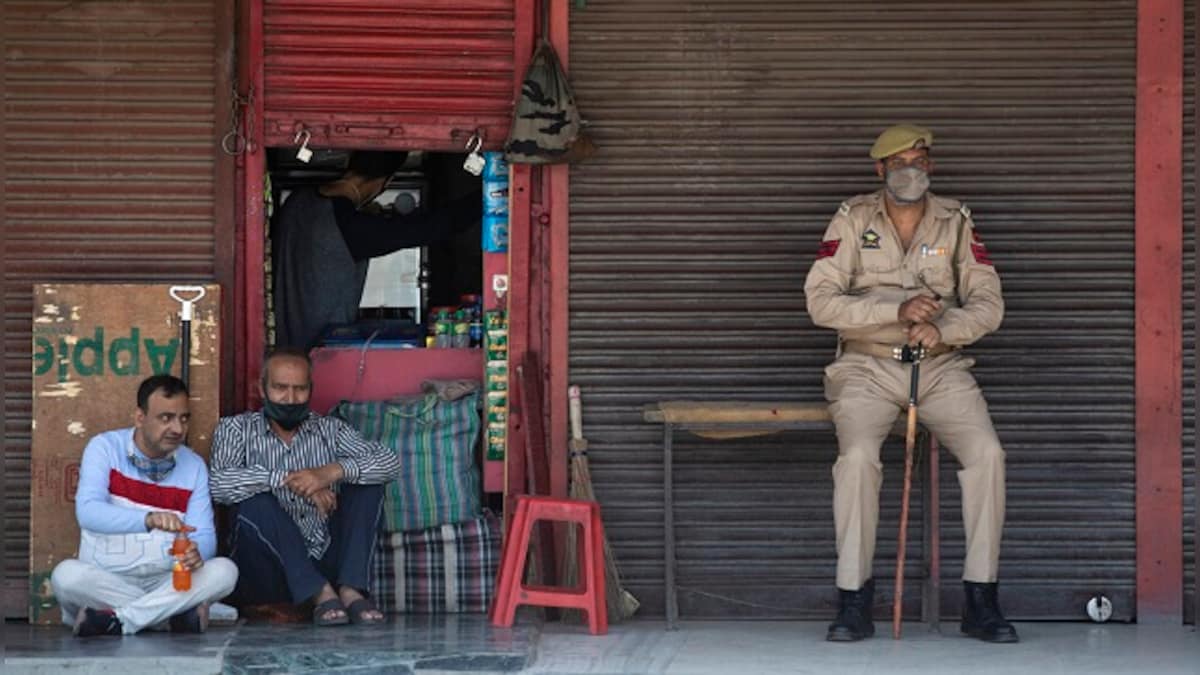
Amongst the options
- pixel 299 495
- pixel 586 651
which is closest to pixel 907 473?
pixel 586 651

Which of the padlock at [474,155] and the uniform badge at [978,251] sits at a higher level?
the padlock at [474,155]

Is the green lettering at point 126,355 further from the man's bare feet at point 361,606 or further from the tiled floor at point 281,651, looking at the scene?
the man's bare feet at point 361,606

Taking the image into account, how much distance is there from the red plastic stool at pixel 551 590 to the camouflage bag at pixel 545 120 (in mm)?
1266

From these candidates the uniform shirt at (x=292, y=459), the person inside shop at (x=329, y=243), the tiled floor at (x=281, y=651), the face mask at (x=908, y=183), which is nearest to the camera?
the tiled floor at (x=281, y=651)

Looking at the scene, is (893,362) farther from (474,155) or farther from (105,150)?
(105,150)

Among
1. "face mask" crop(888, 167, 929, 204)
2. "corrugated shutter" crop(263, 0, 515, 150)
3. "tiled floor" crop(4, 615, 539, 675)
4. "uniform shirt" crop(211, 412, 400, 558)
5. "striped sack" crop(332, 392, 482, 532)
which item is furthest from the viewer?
"striped sack" crop(332, 392, 482, 532)

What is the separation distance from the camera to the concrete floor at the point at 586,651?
266 inches

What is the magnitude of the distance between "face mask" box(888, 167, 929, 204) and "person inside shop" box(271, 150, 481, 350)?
1838 mm

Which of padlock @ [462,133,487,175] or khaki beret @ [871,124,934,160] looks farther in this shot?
padlock @ [462,133,487,175]

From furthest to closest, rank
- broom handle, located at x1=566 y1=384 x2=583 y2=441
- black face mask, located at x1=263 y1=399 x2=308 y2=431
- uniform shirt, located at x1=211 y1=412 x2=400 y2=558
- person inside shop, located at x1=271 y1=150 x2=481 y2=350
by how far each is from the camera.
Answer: person inside shop, located at x1=271 y1=150 x2=481 y2=350
broom handle, located at x1=566 y1=384 x2=583 y2=441
black face mask, located at x1=263 y1=399 x2=308 y2=431
uniform shirt, located at x1=211 y1=412 x2=400 y2=558

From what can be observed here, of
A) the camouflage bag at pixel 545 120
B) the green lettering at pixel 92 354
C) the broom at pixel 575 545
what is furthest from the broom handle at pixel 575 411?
the green lettering at pixel 92 354

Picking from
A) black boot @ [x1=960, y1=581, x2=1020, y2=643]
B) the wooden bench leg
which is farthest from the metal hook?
black boot @ [x1=960, y1=581, x2=1020, y2=643]

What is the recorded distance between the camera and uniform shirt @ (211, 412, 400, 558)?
7.39 metres

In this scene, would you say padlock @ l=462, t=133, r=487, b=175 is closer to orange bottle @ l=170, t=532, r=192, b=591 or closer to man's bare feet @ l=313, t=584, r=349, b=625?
man's bare feet @ l=313, t=584, r=349, b=625
